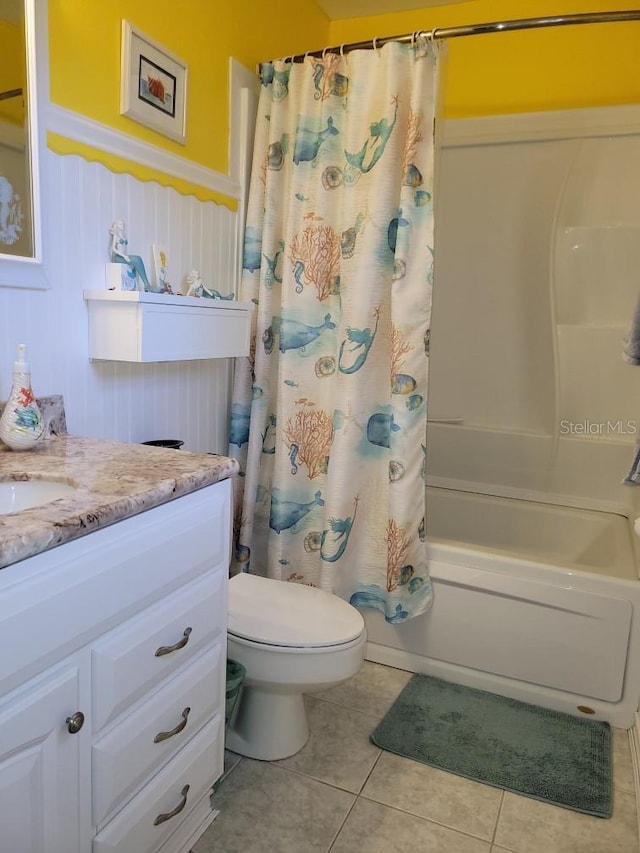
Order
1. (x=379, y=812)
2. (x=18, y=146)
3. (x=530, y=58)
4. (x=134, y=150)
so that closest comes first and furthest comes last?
(x=18, y=146)
(x=379, y=812)
(x=134, y=150)
(x=530, y=58)

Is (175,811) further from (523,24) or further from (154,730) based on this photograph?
(523,24)

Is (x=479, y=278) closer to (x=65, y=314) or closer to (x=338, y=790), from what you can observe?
(x=65, y=314)

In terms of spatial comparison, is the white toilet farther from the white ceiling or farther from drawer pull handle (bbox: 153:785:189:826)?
the white ceiling

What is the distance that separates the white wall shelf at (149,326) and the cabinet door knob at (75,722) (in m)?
0.86

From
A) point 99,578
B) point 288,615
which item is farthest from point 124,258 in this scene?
point 288,615

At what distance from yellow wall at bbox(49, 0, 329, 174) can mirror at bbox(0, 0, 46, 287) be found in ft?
0.24

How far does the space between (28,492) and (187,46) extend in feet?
4.62

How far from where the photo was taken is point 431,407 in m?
2.96

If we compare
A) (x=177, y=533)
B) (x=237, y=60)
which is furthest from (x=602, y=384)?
(x=177, y=533)

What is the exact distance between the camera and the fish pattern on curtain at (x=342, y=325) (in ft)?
6.23

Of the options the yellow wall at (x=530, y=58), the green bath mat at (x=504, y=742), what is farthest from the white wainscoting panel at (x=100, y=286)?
the yellow wall at (x=530, y=58)

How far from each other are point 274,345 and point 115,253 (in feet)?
2.29

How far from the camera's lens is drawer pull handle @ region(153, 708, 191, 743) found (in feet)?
3.99

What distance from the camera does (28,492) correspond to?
1.21 metres
